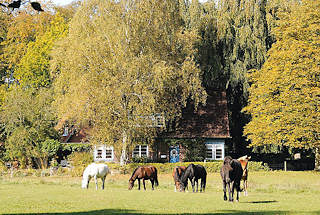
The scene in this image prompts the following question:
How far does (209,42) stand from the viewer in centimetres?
4931

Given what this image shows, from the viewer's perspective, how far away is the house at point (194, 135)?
159 ft

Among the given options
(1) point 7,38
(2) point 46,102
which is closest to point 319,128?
(2) point 46,102

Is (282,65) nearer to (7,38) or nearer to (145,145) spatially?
(145,145)

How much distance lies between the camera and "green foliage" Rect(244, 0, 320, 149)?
37.7 m

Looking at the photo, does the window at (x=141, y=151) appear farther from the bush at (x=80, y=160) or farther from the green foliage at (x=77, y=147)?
the green foliage at (x=77, y=147)

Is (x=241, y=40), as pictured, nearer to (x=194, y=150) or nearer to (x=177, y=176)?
(x=194, y=150)

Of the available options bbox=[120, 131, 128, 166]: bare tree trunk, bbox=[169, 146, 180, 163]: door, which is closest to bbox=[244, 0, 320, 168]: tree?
bbox=[169, 146, 180, 163]: door

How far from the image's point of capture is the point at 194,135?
4831 centimetres

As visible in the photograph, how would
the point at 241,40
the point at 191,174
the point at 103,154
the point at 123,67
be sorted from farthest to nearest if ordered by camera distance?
the point at 103,154, the point at 241,40, the point at 123,67, the point at 191,174

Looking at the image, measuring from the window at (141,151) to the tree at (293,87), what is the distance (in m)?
11.7

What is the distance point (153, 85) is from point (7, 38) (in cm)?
2515

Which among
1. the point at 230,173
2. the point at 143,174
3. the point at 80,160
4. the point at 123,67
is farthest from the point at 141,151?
the point at 230,173

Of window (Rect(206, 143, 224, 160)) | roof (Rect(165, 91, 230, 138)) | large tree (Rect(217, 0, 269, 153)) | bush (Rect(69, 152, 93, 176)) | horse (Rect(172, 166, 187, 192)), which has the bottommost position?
horse (Rect(172, 166, 187, 192))

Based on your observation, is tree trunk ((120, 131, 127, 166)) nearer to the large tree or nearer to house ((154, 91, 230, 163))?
house ((154, 91, 230, 163))
